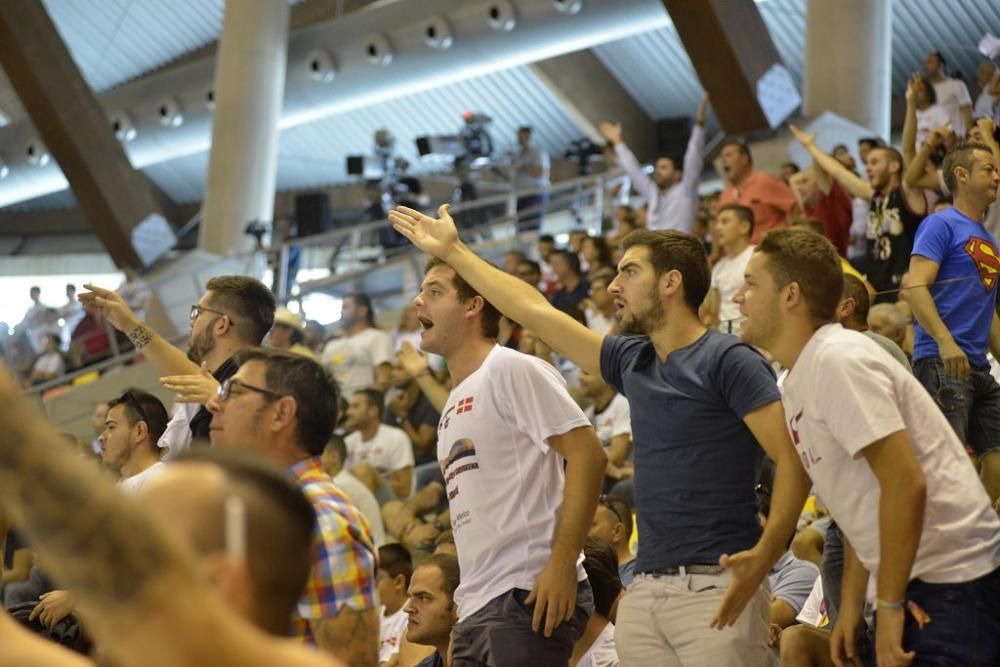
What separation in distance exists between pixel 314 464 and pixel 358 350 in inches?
243

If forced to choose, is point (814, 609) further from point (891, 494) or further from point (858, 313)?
point (891, 494)

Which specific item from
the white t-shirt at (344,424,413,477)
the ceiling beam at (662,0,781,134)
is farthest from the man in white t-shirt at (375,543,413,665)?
the ceiling beam at (662,0,781,134)

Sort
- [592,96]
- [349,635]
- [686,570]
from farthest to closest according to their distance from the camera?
[592,96], [686,570], [349,635]

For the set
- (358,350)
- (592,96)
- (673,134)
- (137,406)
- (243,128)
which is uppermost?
(592,96)

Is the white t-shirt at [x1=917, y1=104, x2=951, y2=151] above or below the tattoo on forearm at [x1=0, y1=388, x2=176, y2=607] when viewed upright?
above

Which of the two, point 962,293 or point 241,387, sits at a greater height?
point 241,387

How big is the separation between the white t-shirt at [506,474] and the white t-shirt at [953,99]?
21.4 ft

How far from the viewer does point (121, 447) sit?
4293mm

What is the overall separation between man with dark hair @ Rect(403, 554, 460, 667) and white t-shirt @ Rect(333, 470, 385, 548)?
2093mm

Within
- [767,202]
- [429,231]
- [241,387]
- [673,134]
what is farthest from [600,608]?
[673,134]

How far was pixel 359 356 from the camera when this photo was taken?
28.9 feet

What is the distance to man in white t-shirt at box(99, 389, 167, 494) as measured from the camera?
4293 mm

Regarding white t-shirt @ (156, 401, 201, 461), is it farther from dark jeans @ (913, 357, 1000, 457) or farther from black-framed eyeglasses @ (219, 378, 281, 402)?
dark jeans @ (913, 357, 1000, 457)

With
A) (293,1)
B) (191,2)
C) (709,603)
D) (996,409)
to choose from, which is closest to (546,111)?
(293,1)
